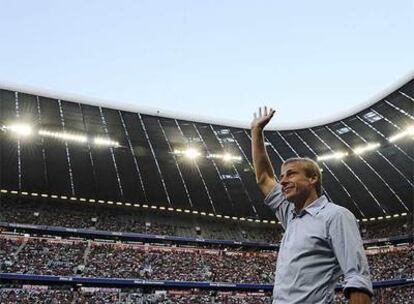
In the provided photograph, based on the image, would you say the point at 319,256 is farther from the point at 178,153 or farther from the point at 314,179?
the point at 178,153

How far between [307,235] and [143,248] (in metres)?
46.7

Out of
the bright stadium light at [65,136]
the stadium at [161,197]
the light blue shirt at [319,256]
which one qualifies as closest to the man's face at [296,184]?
the light blue shirt at [319,256]

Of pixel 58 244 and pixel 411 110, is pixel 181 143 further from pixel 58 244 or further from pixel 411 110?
pixel 411 110

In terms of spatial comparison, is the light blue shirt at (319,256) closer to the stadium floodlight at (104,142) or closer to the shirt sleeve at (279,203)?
the shirt sleeve at (279,203)

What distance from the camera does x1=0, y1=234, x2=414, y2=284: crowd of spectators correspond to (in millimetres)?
41406

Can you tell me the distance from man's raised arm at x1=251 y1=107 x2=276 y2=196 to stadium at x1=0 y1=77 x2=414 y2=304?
3598 centimetres

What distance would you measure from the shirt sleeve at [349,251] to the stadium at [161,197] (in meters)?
37.1

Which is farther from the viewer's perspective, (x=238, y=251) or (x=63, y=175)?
(x=238, y=251)

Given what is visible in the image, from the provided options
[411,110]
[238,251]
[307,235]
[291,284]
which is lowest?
[238,251]

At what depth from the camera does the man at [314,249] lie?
2734mm

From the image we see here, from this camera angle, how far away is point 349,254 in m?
2.76

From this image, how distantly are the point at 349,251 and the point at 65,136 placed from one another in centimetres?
4392

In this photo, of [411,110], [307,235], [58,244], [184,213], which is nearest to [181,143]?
[184,213]

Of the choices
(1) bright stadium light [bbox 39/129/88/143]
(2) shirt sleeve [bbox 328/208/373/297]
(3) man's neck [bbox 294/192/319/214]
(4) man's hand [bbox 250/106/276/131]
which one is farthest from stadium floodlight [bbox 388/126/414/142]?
(2) shirt sleeve [bbox 328/208/373/297]
